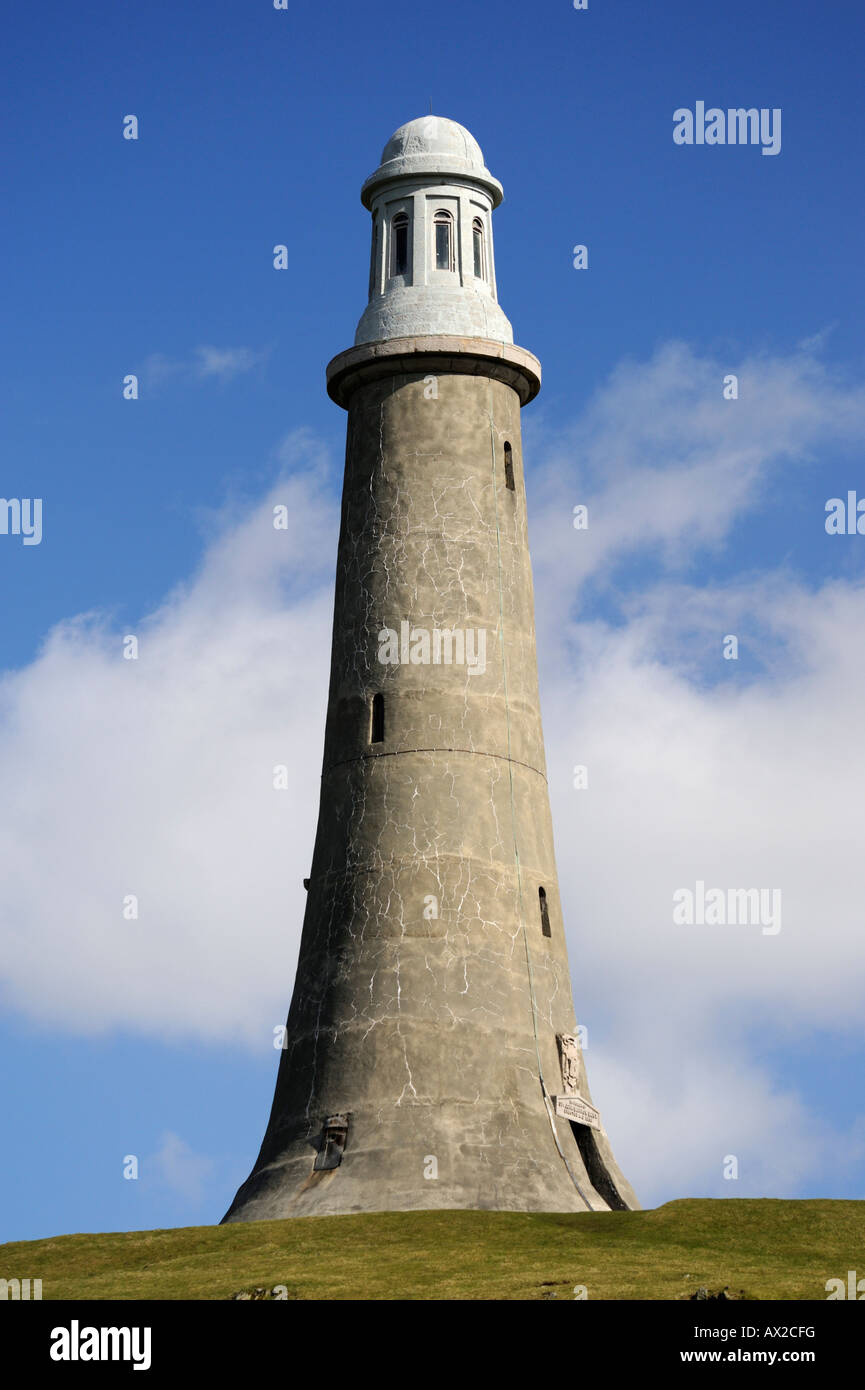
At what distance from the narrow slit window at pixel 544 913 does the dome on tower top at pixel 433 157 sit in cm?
1633

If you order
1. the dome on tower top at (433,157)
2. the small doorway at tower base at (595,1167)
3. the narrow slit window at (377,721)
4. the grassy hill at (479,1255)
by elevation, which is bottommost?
the grassy hill at (479,1255)

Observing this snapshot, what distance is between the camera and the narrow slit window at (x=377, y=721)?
4525 centimetres

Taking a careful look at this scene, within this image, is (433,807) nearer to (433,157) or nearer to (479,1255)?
(479,1255)

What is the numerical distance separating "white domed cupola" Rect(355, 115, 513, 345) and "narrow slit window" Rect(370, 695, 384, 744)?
8.40 metres

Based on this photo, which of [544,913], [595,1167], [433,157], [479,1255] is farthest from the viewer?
[433,157]

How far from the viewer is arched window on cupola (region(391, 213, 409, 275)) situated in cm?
4897

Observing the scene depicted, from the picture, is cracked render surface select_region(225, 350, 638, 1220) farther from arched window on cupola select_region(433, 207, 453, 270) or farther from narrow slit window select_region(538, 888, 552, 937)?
arched window on cupola select_region(433, 207, 453, 270)

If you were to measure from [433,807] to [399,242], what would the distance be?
45.4 feet

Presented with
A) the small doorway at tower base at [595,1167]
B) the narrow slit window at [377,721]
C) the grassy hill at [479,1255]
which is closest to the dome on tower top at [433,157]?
the narrow slit window at [377,721]

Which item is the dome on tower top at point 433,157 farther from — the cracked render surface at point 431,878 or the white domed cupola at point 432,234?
the cracked render surface at point 431,878

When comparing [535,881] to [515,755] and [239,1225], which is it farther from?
[239,1225]

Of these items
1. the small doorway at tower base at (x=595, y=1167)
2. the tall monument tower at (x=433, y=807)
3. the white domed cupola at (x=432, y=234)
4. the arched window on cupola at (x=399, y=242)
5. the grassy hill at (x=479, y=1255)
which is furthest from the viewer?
the arched window on cupola at (x=399, y=242)

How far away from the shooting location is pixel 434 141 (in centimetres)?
4884

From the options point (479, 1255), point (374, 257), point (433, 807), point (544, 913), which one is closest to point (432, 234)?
point (374, 257)
